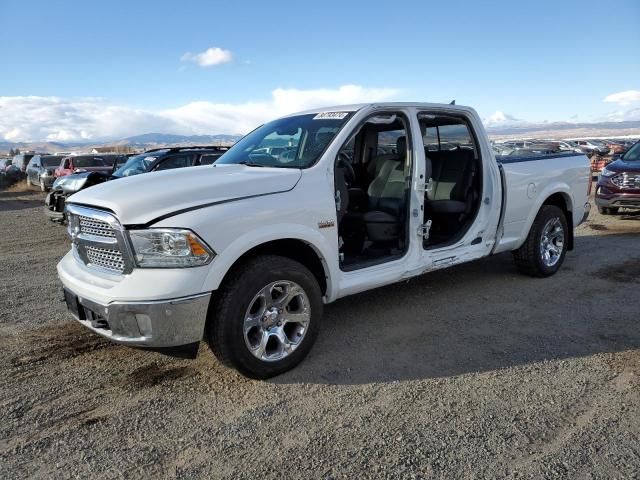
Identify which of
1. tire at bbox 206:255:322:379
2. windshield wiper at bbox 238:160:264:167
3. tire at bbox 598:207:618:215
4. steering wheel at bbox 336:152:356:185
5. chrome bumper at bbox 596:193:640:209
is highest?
windshield wiper at bbox 238:160:264:167

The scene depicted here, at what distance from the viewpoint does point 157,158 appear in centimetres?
1044

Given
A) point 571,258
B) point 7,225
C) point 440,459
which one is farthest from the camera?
point 7,225

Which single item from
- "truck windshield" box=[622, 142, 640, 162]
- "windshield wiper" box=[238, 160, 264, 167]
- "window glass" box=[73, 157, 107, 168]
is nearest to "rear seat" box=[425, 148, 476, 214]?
"windshield wiper" box=[238, 160, 264, 167]

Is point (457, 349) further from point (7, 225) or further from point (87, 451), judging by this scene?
point (7, 225)

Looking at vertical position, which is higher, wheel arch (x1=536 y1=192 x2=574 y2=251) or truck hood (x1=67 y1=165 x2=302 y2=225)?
truck hood (x1=67 y1=165 x2=302 y2=225)

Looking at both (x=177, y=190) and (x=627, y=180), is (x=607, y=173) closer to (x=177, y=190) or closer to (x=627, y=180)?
(x=627, y=180)

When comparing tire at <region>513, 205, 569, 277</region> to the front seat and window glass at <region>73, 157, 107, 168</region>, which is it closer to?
the front seat

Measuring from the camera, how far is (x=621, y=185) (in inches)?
390

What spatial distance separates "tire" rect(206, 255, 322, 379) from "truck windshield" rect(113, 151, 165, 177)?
7654mm

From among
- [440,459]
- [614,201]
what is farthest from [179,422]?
[614,201]

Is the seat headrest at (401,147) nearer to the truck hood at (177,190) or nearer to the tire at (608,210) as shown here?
the truck hood at (177,190)

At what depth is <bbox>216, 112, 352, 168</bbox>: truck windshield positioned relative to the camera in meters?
4.06

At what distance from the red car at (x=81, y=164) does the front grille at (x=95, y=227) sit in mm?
17467

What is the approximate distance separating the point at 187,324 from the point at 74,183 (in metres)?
8.40
